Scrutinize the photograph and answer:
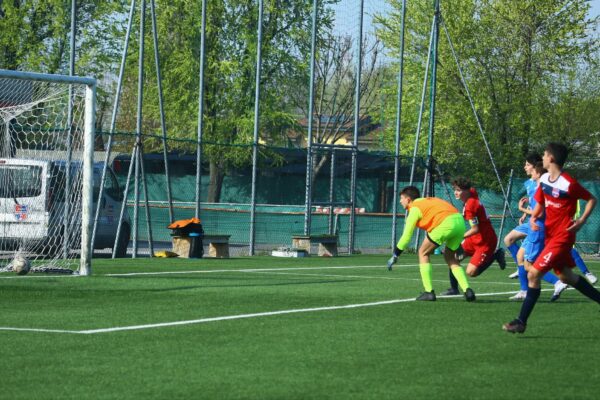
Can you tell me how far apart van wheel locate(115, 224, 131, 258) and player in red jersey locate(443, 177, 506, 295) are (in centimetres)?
1068

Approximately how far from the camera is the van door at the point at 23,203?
65.2 ft

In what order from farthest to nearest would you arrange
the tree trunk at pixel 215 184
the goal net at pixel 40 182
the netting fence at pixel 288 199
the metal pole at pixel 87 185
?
the tree trunk at pixel 215 184 → the netting fence at pixel 288 199 → the goal net at pixel 40 182 → the metal pole at pixel 87 185

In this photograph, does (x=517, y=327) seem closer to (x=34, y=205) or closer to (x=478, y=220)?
(x=478, y=220)

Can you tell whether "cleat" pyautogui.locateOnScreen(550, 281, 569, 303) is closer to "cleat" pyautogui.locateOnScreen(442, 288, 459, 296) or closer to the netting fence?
"cleat" pyautogui.locateOnScreen(442, 288, 459, 296)

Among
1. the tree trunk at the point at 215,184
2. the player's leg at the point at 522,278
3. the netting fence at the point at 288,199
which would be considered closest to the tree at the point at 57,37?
the netting fence at the point at 288,199

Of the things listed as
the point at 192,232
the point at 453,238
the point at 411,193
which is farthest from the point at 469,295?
the point at 192,232

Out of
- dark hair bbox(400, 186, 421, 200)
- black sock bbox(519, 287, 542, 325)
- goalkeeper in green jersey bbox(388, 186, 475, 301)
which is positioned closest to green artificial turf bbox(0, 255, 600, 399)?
black sock bbox(519, 287, 542, 325)

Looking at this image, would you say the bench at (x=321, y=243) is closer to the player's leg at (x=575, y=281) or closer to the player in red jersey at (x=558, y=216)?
the player's leg at (x=575, y=281)

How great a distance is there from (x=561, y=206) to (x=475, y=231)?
4.81 metres

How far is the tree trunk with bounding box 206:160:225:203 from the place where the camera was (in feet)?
145

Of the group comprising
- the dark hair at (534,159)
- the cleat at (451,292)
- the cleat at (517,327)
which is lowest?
the cleat at (451,292)

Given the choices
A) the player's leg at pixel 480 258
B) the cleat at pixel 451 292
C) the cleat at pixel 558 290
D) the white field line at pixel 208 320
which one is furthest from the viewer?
the player's leg at pixel 480 258

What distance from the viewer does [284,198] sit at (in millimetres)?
46062

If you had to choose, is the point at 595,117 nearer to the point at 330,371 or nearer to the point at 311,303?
the point at 311,303
